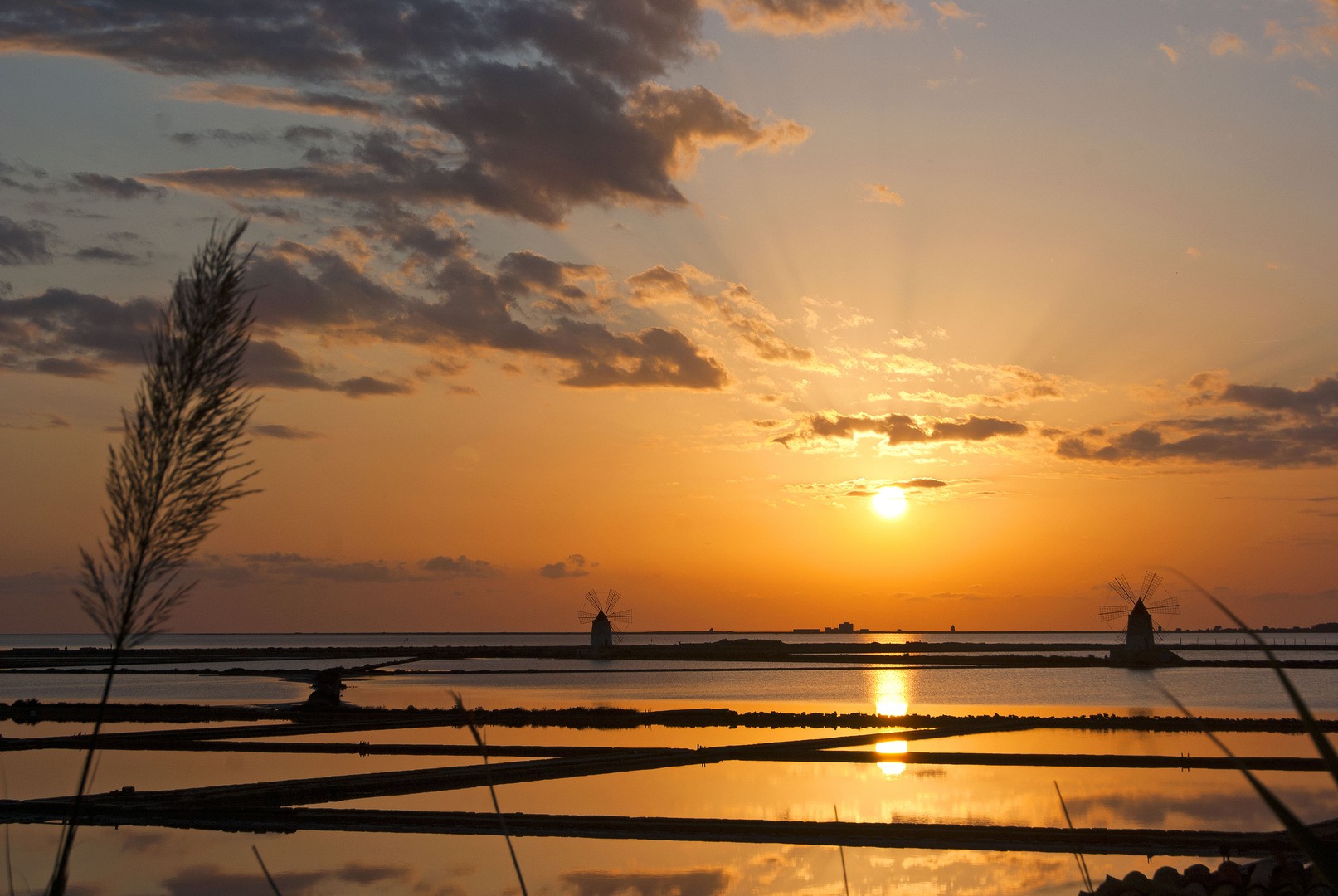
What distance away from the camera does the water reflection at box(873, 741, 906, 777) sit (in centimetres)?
1998

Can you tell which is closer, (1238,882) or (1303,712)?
(1303,712)

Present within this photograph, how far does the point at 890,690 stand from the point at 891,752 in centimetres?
2422

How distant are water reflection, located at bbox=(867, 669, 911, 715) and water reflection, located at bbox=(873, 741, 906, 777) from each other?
8053mm

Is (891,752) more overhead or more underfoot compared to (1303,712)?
more overhead

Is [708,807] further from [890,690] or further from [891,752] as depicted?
[890,690]

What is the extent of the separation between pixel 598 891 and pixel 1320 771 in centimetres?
1515

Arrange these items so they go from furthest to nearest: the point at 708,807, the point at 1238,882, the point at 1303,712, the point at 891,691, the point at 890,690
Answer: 1. the point at 890,690
2. the point at 891,691
3. the point at 708,807
4. the point at 1238,882
5. the point at 1303,712

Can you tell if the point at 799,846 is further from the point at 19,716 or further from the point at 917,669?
the point at 917,669

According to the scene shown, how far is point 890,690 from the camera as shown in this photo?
46.0m

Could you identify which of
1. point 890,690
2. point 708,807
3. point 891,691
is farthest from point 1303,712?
point 890,690

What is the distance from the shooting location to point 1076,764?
66.4ft

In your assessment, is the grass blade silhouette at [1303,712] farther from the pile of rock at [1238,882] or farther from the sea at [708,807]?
the pile of rock at [1238,882]

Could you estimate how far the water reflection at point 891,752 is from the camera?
1998cm

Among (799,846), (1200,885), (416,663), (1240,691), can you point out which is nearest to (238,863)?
(799,846)
